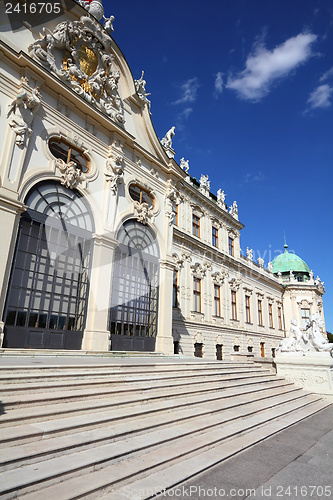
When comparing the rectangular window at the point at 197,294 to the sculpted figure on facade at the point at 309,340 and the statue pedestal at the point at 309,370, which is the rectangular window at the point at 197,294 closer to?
the sculpted figure on facade at the point at 309,340

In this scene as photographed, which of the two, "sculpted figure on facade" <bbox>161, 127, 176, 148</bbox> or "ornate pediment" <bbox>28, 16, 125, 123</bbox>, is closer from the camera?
"ornate pediment" <bbox>28, 16, 125, 123</bbox>

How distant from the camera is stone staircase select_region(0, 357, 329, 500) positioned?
377 centimetres

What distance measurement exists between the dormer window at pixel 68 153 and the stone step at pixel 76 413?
34.4 ft

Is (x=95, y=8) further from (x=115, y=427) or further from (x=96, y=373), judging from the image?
(x=115, y=427)

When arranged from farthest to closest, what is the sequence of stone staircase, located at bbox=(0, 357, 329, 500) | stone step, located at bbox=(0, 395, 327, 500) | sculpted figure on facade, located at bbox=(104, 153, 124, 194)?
sculpted figure on facade, located at bbox=(104, 153, 124, 194), stone staircase, located at bbox=(0, 357, 329, 500), stone step, located at bbox=(0, 395, 327, 500)

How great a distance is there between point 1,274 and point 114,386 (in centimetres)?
573

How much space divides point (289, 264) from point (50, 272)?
4045 cm

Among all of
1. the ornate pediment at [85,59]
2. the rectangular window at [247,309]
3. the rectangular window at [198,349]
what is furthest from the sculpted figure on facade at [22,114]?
the rectangular window at [247,309]

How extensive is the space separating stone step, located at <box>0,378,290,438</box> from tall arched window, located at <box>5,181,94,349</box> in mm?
5885

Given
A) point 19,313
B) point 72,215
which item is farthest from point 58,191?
point 19,313

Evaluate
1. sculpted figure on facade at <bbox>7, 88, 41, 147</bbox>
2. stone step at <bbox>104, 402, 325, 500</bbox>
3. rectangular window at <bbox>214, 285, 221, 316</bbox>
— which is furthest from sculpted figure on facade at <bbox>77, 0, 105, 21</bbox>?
rectangular window at <bbox>214, 285, 221, 316</bbox>

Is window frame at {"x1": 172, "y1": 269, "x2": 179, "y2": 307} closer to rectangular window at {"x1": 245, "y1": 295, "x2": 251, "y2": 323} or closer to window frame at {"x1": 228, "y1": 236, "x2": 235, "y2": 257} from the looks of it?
window frame at {"x1": 228, "y1": 236, "x2": 235, "y2": 257}

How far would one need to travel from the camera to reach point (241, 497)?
390 centimetres

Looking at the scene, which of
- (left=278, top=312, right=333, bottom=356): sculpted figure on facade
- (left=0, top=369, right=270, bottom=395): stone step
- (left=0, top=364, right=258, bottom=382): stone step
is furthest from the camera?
(left=278, top=312, right=333, bottom=356): sculpted figure on facade
